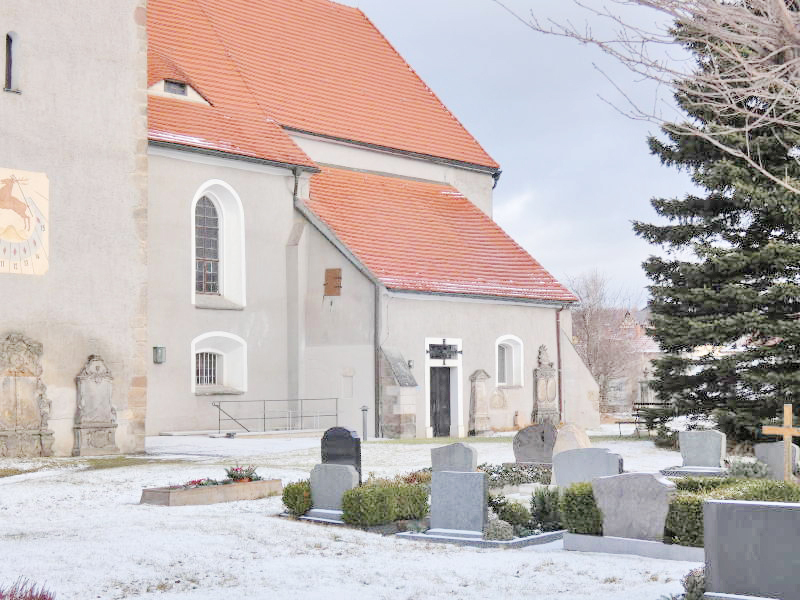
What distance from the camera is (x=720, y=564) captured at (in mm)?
7836

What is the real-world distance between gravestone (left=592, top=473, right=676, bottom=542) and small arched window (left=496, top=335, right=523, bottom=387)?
20.5 metres

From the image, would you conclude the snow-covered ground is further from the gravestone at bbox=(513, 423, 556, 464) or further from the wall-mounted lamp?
the wall-mounted lamp

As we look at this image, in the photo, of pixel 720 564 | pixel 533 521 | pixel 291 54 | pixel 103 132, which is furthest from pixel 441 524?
pixel 291 54

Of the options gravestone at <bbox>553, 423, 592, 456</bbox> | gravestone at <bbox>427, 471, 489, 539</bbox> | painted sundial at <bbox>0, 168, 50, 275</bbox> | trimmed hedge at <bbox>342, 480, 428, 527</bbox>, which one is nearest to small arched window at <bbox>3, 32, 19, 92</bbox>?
painted sundial at <bbox>0, 168, 50, 275</bbox>

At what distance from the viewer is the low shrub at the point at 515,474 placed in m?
15.5

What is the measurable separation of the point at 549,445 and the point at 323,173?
16271mm

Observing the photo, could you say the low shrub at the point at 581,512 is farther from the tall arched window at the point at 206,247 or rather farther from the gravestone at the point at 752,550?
the tall arched window at the point at 206,247

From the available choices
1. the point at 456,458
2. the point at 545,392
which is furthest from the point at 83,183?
→ the point at 545,392

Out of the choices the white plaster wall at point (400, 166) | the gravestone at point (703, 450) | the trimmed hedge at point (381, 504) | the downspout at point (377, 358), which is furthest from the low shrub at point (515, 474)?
the white plaster wall at point (400, 166)

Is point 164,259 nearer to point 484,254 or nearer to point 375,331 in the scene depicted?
point 375,331

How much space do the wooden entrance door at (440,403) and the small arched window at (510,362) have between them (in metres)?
2.30

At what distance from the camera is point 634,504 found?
1077 centimetres

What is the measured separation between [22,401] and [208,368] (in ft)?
25.0

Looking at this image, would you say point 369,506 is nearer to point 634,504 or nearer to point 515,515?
point 515,515
